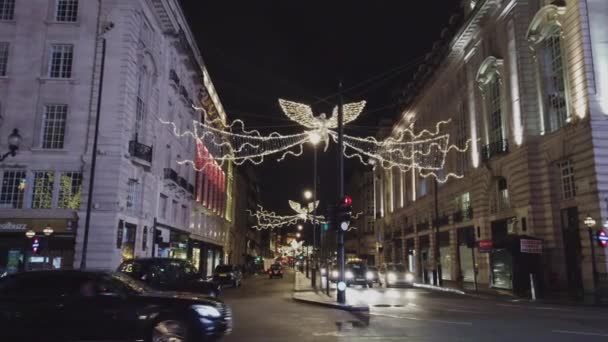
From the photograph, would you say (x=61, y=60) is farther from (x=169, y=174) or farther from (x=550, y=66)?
(x=550, y=66)

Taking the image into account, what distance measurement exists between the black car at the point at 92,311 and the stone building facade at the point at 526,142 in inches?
829

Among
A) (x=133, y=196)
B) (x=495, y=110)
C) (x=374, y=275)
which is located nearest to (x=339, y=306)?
(x=133, y=196)

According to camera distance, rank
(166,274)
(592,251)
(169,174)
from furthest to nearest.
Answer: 1. (169,174)
2. (592,251)
3. (166,274)

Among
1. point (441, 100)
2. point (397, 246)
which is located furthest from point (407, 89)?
point (397, 246)

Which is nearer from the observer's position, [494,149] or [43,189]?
[43,189]

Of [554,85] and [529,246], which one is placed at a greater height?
[554,85]

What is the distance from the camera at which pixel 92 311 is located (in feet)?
31.1

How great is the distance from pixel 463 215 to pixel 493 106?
9.61 m

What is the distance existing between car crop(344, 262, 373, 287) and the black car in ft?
88.1

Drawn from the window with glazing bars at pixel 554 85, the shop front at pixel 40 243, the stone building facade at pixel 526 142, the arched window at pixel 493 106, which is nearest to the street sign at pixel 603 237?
the stone building facade at pixel 526 142

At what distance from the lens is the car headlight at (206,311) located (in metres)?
9.91

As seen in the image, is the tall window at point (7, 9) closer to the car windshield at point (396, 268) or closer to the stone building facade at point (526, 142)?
the car windshield at point (396, 268)

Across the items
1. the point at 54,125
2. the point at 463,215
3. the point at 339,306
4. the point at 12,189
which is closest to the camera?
the point at 339,306

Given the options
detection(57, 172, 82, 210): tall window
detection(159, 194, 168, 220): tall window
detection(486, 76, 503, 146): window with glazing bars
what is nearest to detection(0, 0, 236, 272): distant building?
detection(57, 172, 82, 210): tall window
